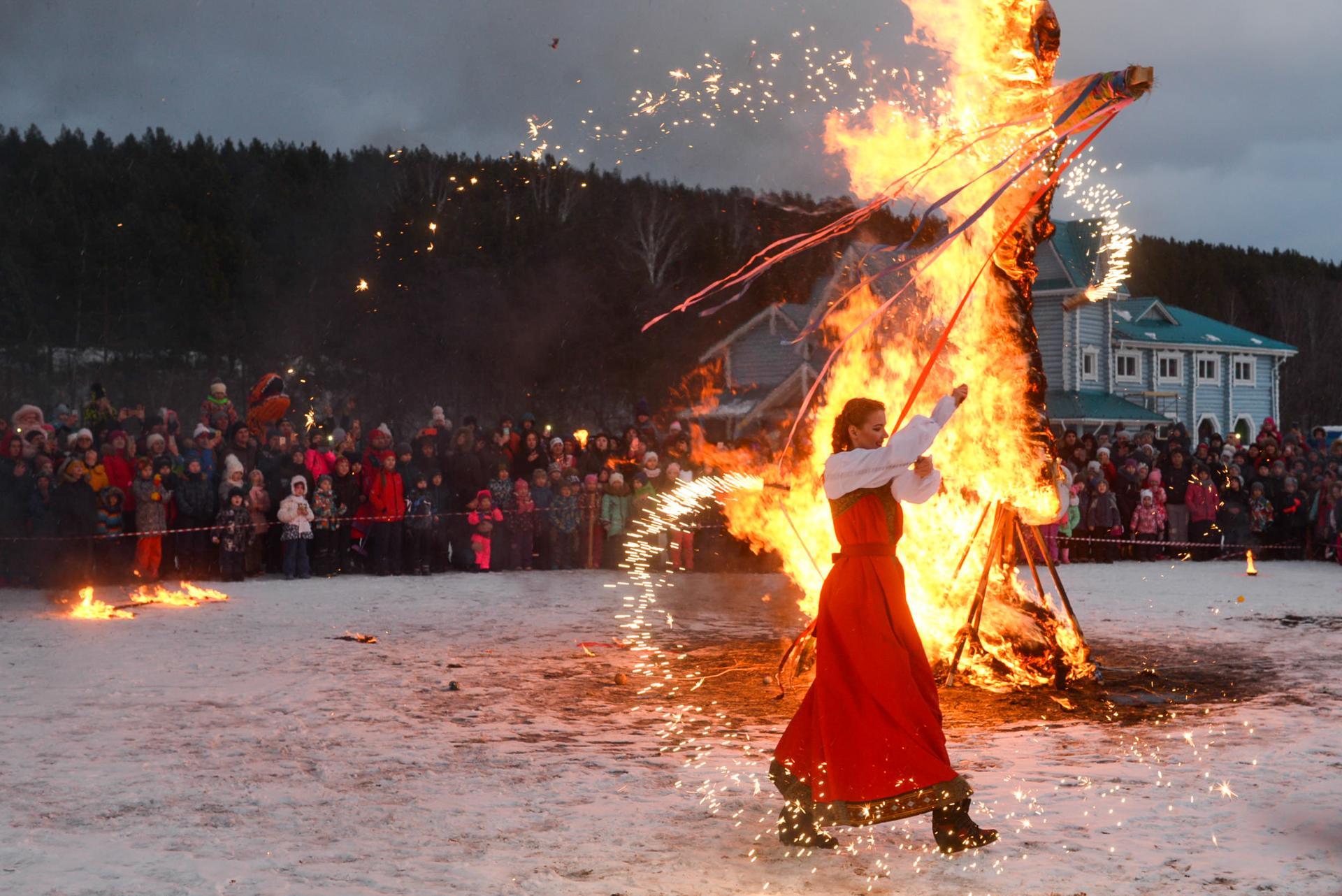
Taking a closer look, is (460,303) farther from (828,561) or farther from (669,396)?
(828,561)

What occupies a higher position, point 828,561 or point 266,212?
point 266,212

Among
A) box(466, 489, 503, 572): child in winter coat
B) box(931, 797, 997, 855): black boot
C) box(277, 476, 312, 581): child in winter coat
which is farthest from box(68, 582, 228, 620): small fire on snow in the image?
box(931, 797, 997, 855): black boot

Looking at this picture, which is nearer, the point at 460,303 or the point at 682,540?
the point at 682,540

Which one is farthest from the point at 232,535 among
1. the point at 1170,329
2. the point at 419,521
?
the point at 1170,329

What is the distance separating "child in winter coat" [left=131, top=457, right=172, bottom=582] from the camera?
14.4 m

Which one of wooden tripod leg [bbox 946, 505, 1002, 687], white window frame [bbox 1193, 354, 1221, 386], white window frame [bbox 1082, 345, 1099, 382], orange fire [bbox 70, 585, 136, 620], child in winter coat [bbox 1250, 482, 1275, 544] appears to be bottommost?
orange fire [bbox 70, 585, 136, 620]

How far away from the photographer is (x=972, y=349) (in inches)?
340

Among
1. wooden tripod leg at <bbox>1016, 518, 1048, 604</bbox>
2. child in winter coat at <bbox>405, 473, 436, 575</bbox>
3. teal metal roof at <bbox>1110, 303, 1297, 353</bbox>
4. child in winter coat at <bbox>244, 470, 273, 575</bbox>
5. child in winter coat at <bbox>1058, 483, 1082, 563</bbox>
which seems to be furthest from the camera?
teal metal roof at <bbox>1110, 303, 1297, 353</bbox>

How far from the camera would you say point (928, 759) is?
17.0 ft

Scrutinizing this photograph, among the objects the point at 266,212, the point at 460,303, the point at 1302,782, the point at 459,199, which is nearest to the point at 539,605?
the point at 1302,782

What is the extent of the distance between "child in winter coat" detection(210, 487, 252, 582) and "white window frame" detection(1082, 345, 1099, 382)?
3387 cm

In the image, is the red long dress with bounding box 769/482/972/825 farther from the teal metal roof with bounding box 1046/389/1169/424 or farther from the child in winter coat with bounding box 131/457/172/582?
the teal metal roof with bounding box 1046/389/1169/424

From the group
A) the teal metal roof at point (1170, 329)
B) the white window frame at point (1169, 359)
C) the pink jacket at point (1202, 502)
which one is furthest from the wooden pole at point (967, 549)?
the white window frame at point (1169, 359)

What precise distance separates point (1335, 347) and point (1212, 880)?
81112mm
